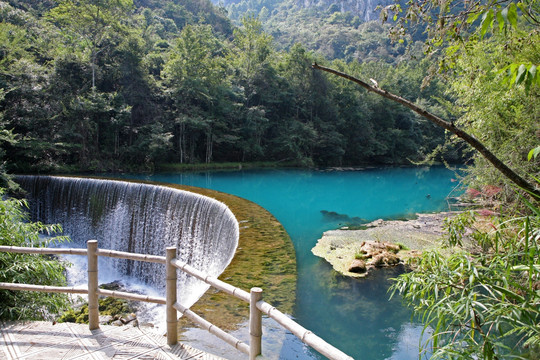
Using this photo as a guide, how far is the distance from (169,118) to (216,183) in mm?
5994

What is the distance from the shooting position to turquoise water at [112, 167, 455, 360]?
3879 millimetres

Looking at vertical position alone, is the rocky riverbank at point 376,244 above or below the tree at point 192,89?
below

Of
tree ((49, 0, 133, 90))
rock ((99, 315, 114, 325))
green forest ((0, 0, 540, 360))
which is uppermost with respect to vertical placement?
tree ((49, 0, 133, 90))

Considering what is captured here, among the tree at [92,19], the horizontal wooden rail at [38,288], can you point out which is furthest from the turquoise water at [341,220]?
the tree at [92,19]

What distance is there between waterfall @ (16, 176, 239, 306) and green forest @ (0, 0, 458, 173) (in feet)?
7.51

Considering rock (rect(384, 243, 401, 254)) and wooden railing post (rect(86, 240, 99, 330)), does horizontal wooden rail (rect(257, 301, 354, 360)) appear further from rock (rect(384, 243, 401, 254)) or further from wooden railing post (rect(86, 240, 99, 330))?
rock (rect(384, 243, 401, 254))

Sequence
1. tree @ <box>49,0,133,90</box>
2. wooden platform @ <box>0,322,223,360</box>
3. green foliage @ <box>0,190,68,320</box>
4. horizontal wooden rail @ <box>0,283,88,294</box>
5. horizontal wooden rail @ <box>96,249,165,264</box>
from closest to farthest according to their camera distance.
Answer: wooden platform @ <box>0,322,223,360</box>
horizontal wooden rail @ <box>96,249,165,264</box>
horizontal wooden rail @ <box>0,283,88,294</box>
green foliage @ <box>0,190,68,320</box>
tree @ <box>49,0,133,90</box>

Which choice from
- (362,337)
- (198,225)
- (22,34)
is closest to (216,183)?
(198,225)

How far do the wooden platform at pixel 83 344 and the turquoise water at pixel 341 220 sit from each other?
1.41 metres

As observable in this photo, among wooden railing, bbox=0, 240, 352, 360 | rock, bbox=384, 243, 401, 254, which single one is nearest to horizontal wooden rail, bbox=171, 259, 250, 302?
wooden railing, bbox=0, 240, 352, 360

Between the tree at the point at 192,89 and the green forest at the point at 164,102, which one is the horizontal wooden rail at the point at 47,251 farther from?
the tree at the point at 192,89

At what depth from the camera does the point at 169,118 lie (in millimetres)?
18656

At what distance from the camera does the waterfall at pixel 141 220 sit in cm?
679

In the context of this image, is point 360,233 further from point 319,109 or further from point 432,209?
point 319,109
